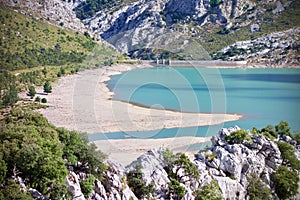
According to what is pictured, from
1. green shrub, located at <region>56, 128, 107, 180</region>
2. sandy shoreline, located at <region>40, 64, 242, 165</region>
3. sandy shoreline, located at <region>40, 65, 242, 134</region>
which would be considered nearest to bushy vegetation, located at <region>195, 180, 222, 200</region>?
green shrub, located at <region>56, 128, 107, 180</region>

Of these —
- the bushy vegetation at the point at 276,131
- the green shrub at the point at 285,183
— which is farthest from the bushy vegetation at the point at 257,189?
the bushy vegetation at the point at 276,131

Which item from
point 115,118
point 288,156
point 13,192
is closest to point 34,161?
point 13,192

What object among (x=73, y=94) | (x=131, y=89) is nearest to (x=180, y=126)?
(x=73, y=94)

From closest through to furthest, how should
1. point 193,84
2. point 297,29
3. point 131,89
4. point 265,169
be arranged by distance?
point 265,169
point 131,89
point 193,84
point 297,29

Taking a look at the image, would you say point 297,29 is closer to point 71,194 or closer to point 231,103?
point 231,103

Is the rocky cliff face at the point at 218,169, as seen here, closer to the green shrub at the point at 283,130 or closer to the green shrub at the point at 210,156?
the green shrub at the point at 210,156

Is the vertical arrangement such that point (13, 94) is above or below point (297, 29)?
below
